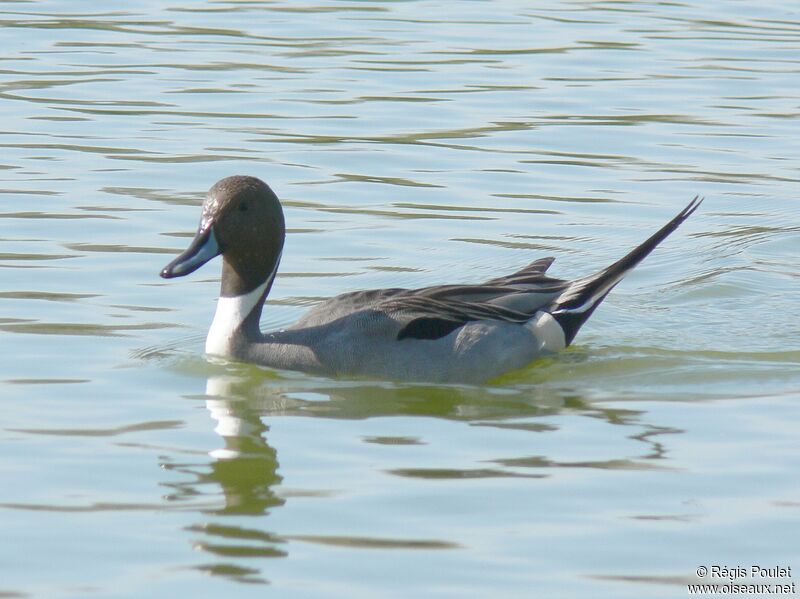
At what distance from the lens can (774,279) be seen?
10.8m

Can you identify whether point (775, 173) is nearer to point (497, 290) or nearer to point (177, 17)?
point (497, 290)

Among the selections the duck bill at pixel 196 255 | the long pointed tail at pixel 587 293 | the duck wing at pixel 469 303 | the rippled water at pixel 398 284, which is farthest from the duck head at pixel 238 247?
the long pointed tail at pixel 587 293

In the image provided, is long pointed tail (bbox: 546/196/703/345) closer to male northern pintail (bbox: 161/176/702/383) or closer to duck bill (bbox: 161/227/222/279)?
male northern pintail (bbox: 161/176/702/383)

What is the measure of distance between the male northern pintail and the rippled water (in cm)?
15

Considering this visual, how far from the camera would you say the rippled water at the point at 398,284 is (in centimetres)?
608

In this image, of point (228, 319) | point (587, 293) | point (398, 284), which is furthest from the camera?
point (398, 284)

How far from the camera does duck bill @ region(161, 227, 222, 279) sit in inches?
336

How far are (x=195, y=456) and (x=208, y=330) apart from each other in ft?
7.62

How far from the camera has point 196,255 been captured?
28.4ft

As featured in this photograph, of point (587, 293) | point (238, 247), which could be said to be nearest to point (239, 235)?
point (238, 247)

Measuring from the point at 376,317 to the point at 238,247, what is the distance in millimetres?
843

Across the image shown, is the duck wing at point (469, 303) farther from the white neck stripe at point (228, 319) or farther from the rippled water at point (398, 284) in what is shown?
the white neck stripe at point (228, 319)

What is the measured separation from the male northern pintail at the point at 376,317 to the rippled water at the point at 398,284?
153 mm

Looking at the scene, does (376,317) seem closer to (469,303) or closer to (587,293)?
(469,303)
